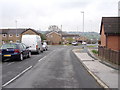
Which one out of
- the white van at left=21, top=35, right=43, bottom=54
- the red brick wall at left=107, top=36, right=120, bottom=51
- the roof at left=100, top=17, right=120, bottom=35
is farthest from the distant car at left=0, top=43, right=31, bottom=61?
the roof at left=100, top=17, right=120, bottom=35

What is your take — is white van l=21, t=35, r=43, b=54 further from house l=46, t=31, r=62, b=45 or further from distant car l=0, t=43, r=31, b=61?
house l=46, t=31, r=62, b=45

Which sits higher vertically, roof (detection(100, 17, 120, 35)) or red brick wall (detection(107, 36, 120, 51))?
roof (detection(100, 17, 120, 35))

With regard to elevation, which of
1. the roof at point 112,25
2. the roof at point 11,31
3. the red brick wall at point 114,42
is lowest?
the red brick wall at point 114,42

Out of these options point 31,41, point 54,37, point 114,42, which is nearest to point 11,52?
point 31,41

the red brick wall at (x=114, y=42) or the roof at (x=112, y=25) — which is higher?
the roof at (x=112, y=25)

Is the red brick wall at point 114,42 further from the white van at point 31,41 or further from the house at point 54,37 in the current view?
the house at point 54,37

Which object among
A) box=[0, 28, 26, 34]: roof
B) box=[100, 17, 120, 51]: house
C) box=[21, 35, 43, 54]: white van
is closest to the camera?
box=[100, 17, 120, 51]: house

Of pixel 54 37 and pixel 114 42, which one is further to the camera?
pixel 54 37

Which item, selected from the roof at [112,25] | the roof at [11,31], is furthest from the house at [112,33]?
the roof at [11,31]

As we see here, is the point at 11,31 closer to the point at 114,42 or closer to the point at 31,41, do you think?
the point at 31,41

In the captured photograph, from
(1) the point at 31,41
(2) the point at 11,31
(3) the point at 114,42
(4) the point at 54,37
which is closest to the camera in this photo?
(3) the point at 114,42

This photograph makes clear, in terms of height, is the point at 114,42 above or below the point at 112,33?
below

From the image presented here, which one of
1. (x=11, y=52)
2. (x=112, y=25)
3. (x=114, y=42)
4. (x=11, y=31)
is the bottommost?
(x=11, y=52)

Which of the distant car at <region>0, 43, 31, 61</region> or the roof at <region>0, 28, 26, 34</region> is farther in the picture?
the roof at <region>0, 28, 26, 34</region>
